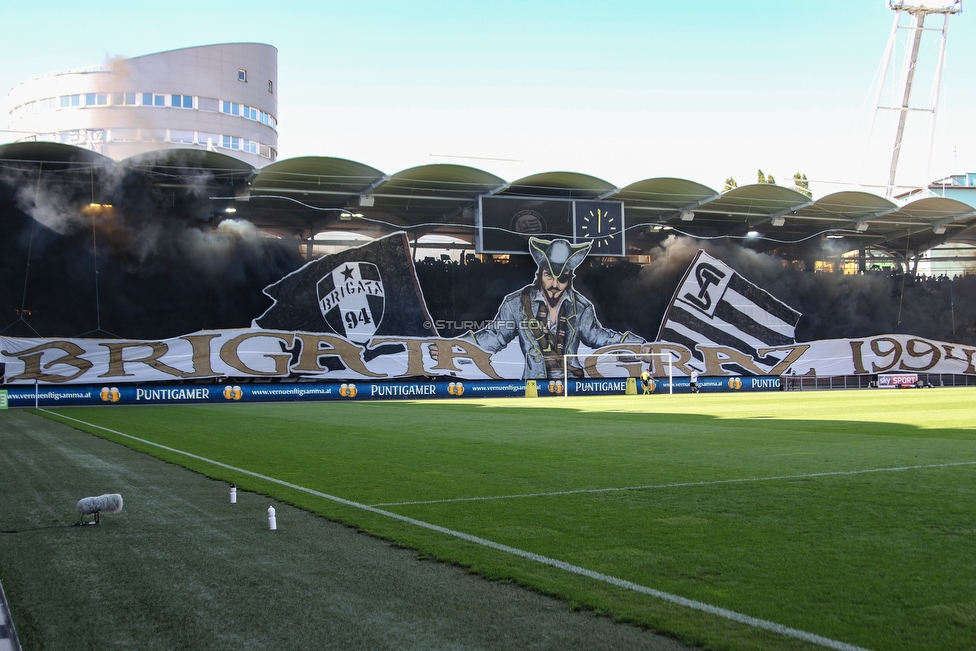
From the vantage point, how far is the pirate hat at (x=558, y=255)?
5241 centimetres

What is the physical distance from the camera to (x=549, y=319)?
53031 mm

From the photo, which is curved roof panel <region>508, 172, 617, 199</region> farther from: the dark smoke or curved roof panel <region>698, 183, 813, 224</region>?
the dark smoke

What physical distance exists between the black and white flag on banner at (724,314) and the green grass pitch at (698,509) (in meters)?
35.8

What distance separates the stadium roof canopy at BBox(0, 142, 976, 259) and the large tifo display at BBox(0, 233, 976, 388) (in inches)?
116

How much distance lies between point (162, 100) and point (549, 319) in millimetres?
42362

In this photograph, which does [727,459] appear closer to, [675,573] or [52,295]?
[675,573]

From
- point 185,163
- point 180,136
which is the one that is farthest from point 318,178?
point 180,136

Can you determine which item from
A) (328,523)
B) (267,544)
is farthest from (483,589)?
(328,523)

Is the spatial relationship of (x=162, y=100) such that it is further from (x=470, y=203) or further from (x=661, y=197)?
(x=661, y=197)

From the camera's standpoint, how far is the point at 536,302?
52906 millimetres

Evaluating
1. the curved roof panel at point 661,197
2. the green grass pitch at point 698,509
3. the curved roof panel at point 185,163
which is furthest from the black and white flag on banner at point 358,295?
the green grass pitch at point 698,509

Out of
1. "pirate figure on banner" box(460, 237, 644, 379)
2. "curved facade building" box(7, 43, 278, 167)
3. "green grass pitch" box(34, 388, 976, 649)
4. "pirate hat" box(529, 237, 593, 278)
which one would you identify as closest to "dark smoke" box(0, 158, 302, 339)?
"pirate figure on banner" box(460, 237, 644, 379)

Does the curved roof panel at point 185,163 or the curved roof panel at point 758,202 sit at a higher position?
the curved roof panel at point 185,163

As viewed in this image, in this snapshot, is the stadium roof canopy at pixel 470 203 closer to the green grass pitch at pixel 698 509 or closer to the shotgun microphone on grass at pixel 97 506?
the green grass pitch at pixel 698 509
